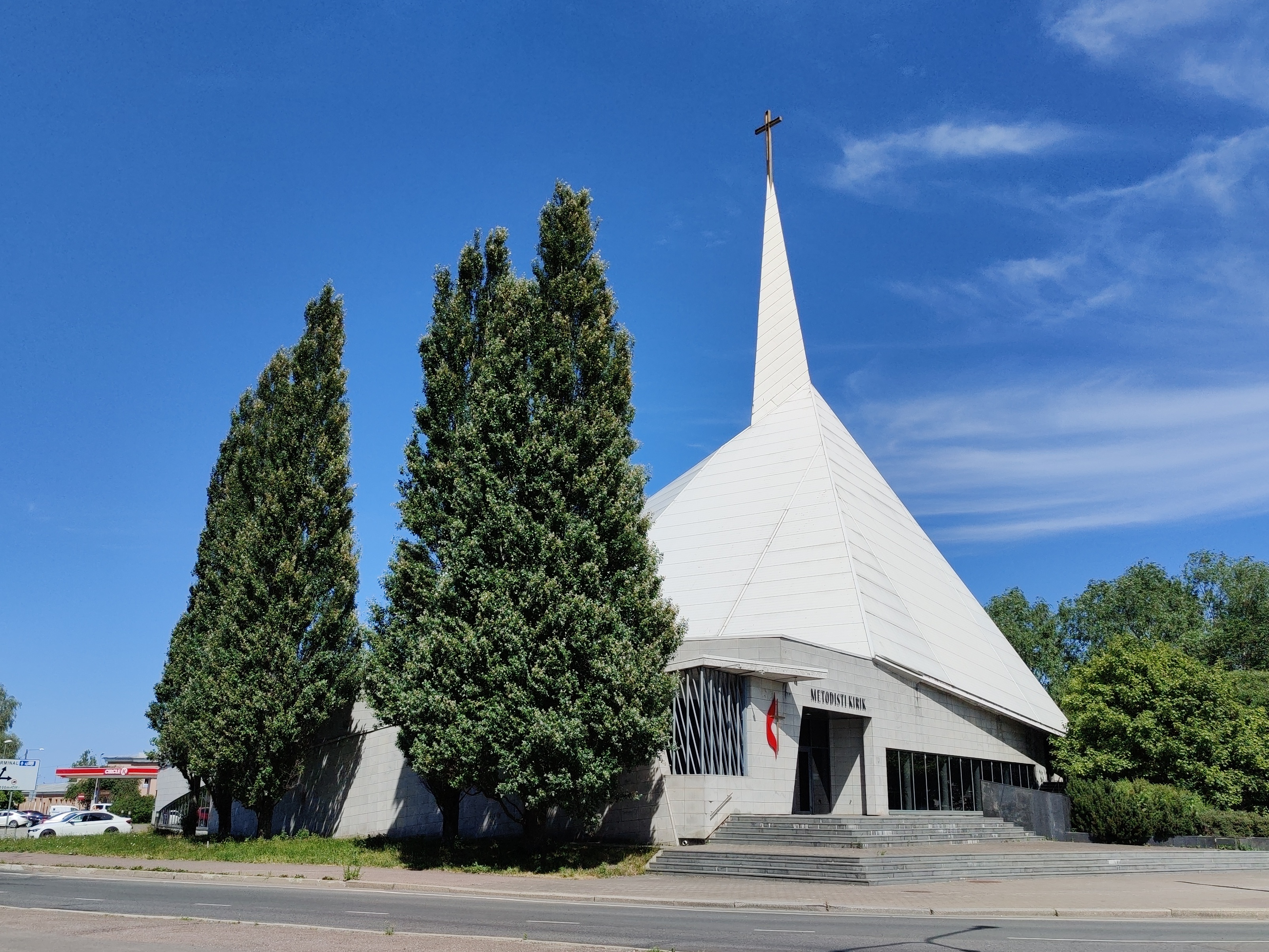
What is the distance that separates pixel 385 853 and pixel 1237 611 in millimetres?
70342

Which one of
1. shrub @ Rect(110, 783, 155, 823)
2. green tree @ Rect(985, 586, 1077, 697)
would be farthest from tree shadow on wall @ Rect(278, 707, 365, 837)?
green tree @ Rect(985, 586, 1077, 697)

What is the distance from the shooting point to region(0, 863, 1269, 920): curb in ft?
46.3

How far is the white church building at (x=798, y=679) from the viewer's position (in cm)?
2642

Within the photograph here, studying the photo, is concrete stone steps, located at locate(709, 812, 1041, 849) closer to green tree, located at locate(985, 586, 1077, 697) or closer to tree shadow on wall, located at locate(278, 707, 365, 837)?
tree shadow on wall, located at locate(278, 707, 365, 837)

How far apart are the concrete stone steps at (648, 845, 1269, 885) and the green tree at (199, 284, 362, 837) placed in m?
12.2

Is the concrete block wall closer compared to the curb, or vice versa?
the curb

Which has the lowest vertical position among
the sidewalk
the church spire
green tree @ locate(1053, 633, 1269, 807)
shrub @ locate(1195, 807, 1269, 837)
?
shrub @ locate(1195, 807, 1269, 837)

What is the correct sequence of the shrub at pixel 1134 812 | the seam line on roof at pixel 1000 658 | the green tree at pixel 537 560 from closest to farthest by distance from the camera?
1. the green tree at pixel 537 560
2. the shrub at pixel 1134 812
3. the seam line on roof at pixel 1000 658

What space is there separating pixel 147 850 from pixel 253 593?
25.9 ft

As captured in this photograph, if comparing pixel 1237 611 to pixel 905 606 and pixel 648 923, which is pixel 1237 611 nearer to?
pixel 905 606

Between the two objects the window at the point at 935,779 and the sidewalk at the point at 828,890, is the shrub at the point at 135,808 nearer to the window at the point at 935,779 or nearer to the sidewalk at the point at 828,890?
the sidewalk at the point at 828,890

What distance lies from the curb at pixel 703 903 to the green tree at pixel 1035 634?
6129 centimetres

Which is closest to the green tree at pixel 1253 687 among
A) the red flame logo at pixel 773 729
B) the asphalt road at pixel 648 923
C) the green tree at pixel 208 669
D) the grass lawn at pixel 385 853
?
the red flame logo at pixel 773 729

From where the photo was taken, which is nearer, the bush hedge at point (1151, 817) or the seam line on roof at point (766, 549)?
the bush hedge at point (1151, 817)
